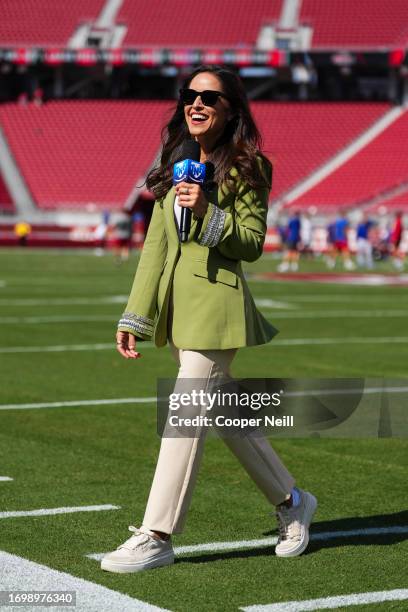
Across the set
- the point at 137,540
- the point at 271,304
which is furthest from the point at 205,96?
the point at 271,304

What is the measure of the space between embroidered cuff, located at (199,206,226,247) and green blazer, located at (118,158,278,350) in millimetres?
47

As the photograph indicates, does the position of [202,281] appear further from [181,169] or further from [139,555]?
[139,555]

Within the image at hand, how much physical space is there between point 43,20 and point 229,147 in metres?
63.4

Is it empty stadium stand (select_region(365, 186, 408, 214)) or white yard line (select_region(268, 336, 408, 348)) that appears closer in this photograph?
white yard line (select_region(268, 336, 408, 348))

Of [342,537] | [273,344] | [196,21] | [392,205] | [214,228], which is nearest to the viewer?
[214,228]

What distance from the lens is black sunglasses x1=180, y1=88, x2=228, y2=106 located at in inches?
202

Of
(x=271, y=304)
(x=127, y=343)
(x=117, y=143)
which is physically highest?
(x=117, y=143)

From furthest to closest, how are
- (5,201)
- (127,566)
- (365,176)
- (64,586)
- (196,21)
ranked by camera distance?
(196,21), (5,201), (365,176), (127,566), (64,586)

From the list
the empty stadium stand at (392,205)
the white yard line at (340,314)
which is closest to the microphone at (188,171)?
the white yard line at (340,314)

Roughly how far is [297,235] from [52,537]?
3180 cm

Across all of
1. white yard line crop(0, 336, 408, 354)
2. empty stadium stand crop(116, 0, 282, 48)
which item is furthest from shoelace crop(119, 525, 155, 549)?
empty stadium stand crop(116, 0, 282, 48)

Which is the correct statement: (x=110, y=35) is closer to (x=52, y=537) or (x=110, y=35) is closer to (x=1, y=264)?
(x=1, y=264)

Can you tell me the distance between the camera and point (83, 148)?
6038 cm

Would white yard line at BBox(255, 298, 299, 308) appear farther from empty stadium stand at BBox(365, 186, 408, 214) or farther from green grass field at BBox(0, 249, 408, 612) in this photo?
empty stadium stand at BBox(365, 186, 408, 214)
